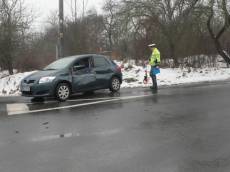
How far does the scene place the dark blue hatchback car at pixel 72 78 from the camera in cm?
1374

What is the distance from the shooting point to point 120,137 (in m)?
7.98

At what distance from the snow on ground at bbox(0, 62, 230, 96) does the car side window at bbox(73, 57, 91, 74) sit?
4.95 meters

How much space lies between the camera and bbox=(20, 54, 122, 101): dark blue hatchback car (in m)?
13.7

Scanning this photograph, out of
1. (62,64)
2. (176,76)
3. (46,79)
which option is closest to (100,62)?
(62,64)

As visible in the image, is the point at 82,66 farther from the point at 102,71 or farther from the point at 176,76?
the point at 176,76

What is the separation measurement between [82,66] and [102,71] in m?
0.99

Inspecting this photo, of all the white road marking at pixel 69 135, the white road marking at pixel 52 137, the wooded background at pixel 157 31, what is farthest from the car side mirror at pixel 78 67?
the wooded background at pixel 157 31

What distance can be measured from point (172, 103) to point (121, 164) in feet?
19.9

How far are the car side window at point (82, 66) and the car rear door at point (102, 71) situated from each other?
0.98 feet

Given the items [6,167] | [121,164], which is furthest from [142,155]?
[6,167]

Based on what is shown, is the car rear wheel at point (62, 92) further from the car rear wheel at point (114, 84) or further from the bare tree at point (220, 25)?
the bare tree at point (220, 25)

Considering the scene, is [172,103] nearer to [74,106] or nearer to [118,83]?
[74,106]

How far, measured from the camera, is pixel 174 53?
2622cm

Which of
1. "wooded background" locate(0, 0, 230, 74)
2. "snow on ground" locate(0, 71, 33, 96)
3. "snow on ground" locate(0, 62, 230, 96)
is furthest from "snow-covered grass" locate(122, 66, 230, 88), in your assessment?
"snow on ground" locate(0, 71, 33, 96)
